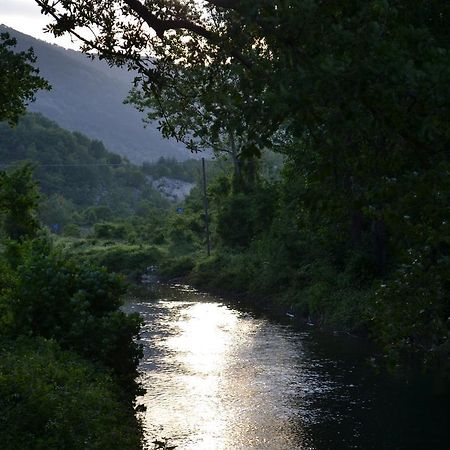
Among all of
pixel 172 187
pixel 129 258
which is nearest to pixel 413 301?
pixel 129 258

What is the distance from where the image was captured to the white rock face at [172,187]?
574 ft

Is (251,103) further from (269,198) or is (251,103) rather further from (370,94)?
(269,198)

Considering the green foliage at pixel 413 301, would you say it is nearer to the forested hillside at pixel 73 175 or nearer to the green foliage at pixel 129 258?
the green foliage at pixel 129 258

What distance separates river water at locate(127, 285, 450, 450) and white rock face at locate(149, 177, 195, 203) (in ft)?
476

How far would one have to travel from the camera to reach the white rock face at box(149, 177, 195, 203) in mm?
175000

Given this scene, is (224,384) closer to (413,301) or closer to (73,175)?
(413,301)

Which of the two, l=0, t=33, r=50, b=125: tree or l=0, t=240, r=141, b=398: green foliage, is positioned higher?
l=0, t=33, r=50, b=125: tree

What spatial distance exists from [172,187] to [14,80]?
168 m

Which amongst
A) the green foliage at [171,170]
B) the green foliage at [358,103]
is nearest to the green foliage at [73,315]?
the green foliage at [358,103]

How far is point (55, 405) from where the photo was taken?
1158 cm

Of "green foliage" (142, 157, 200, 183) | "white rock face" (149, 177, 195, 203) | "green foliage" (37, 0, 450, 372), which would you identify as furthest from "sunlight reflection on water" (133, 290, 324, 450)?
"green foliage" (142, 157, 200, 183)

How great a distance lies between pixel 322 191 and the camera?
Answer: 25.3 feet

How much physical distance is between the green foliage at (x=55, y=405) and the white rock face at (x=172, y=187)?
6165 inches

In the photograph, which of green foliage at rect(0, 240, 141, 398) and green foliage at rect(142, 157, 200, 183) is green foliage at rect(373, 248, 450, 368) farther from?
green foliage at rect(142, 157, 200, 183)
